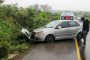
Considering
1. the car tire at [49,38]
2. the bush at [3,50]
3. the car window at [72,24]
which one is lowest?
the car tire at [49,38]

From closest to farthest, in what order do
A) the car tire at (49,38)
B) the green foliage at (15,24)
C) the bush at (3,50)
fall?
the bush at (3,50), the green foliage at (15,24), the car tire at (49,38)

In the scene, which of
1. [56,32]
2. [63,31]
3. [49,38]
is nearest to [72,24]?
[63,31]

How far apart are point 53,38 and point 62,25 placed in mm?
1456

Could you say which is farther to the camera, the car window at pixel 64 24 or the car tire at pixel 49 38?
the car window at pixel 64 24

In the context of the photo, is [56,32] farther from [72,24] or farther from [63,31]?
[72,24]

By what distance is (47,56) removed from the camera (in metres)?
13.8

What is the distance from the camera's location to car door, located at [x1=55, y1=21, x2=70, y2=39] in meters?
19.1

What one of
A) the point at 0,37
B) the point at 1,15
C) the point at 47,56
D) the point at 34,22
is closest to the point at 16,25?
the point at 1,15

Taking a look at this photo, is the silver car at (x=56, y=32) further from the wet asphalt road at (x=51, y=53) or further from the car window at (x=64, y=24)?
the wet asphalt road at (x=51, y=53)

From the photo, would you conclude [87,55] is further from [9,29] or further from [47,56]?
[9,29]

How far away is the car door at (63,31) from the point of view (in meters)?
19.1

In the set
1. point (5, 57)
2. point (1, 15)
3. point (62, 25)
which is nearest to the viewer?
point (5, 57)

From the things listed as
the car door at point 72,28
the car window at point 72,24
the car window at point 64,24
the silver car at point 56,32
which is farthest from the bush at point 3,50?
the car window at point 72,24

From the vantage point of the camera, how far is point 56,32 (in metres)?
19.0
